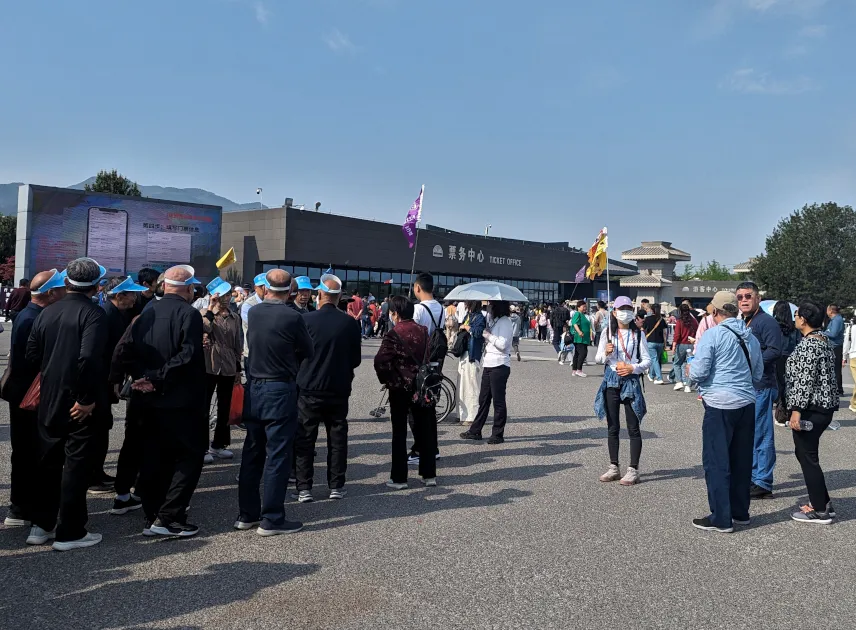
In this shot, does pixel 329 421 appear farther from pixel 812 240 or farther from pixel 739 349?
pixel 812 240

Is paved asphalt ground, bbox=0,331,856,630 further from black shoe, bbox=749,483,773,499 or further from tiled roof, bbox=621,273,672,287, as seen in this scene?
tiled roof, bbox=621,273,672,287

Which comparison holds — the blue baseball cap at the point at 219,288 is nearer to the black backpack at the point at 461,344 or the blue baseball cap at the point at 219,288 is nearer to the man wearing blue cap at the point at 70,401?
the man wearing blue cap at the point at 70,401

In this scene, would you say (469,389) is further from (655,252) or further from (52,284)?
(655,252)

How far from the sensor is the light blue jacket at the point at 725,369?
5.71 meters

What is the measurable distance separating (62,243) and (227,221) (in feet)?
33.0

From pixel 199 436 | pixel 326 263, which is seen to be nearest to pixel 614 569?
pixel 199 436

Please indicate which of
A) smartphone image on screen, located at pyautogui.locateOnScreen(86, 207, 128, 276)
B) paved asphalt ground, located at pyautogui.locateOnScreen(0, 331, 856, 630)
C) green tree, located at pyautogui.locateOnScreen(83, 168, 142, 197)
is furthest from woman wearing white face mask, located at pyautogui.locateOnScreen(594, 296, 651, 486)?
green tree, located at pyautogui.locateOnScreen(83, 168, 142, 197)

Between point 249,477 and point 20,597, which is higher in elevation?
point 249,477

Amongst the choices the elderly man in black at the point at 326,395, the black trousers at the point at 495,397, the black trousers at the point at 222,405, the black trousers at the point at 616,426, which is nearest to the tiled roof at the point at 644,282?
the black trousers at the point at 495,397

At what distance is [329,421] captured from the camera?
6.43m

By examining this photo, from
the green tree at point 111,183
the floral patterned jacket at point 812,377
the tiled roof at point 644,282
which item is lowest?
the floral patterned jacket at point 812,377

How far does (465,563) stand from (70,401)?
289cm

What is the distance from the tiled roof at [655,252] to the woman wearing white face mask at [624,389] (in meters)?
70.7

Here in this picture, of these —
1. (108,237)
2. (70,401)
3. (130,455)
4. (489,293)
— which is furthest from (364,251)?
(70,401)
